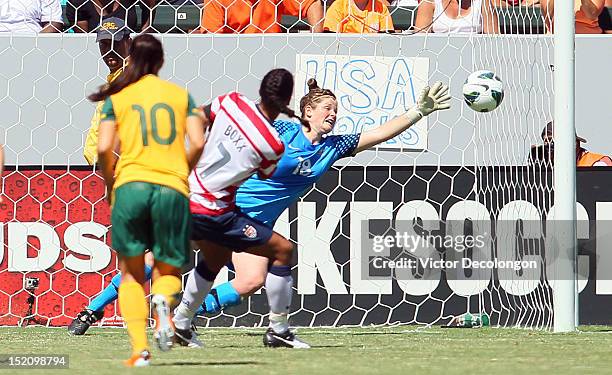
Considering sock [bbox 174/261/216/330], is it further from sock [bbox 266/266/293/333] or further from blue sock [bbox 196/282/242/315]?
blue sock [bbox 196/282/242/315]

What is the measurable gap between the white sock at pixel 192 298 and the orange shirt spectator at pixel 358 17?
168 inches

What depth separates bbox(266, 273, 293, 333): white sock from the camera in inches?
328

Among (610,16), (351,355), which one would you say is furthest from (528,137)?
(351,355)

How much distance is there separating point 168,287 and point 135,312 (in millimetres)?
Answer: 206

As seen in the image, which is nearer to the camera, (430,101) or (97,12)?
(430,101)

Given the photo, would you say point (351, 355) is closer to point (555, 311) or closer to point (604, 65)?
point (555, 311)

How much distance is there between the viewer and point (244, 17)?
40.7ft

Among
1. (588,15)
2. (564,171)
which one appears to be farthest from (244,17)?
(564,171)

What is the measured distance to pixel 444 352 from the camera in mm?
7781

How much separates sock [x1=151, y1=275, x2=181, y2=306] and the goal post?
3.75 meters

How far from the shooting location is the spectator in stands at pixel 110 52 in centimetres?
1084

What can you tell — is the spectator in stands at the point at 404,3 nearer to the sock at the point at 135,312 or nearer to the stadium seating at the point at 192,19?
the stadium seating at the point at 192,19

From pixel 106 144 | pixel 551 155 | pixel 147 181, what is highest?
pixel 551 155

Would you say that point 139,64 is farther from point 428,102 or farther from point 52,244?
point 52,244
